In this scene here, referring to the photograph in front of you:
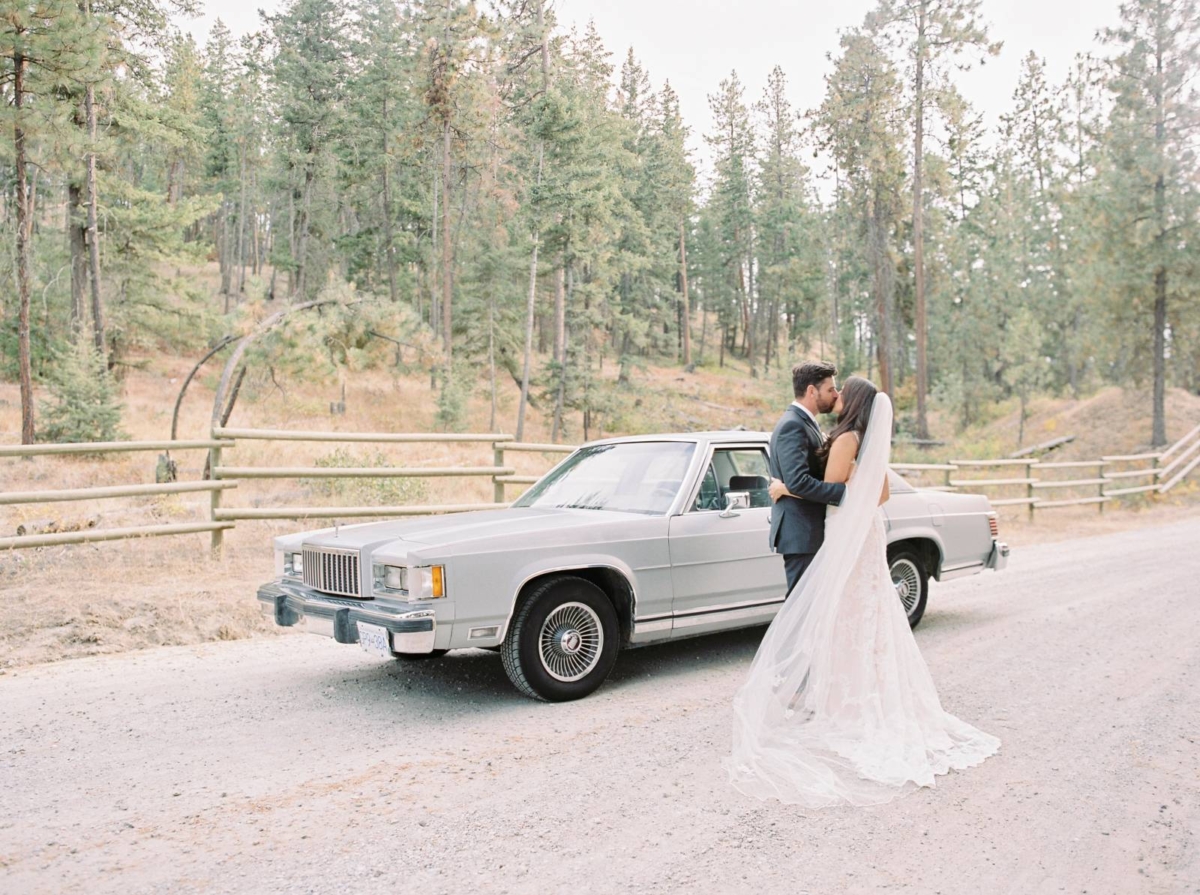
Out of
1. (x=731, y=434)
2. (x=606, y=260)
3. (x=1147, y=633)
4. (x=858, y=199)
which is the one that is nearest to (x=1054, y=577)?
(x=1147, y=633)

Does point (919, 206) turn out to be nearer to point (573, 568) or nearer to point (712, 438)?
point (712, 438)

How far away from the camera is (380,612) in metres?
5.11

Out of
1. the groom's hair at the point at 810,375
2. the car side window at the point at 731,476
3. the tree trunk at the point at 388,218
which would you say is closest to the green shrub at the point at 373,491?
the car side window at the point at 731,476

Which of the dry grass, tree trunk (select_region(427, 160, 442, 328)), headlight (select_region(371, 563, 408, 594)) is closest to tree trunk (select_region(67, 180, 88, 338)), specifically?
the dry grass

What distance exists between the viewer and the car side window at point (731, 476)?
20.5ft

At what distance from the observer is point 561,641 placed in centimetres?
551

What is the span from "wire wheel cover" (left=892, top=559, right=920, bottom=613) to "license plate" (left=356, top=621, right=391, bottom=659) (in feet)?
14.0

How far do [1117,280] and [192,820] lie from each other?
31.1m

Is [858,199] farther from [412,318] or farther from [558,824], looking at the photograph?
[558,824]

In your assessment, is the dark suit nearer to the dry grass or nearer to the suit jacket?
the suit jacket

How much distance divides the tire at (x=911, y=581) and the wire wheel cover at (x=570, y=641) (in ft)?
9.79

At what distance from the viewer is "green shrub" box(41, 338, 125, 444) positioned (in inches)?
903

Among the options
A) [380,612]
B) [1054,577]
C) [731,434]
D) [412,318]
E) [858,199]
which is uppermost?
[858,199]

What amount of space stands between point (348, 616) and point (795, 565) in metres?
2.62
